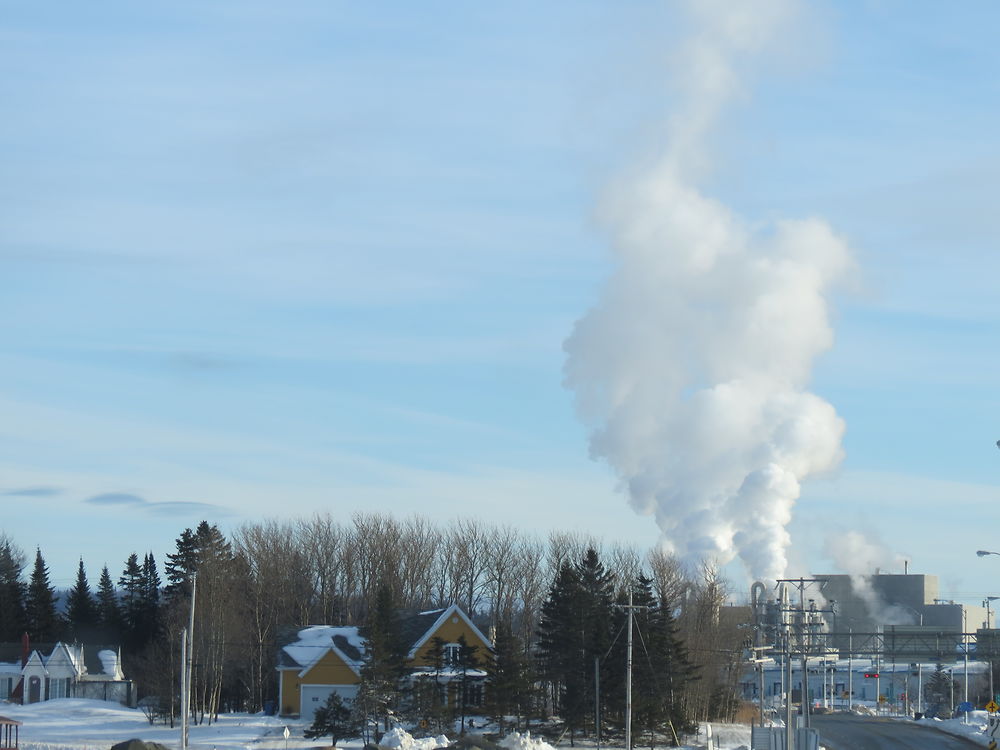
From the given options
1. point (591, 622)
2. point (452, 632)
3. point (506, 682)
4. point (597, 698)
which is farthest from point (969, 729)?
point (452, 632)

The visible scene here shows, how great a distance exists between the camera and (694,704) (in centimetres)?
8075

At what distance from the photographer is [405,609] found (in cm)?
10231

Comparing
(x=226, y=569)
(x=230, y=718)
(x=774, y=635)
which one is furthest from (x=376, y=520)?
(x=774, y=635)

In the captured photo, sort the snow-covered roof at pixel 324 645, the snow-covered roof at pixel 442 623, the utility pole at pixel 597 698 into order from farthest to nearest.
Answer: the snow-covered roof at pixel 442 623
the snow-covered roof at pixel 324 645
the utility pole at pixel 597 698

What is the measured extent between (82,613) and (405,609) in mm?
40784

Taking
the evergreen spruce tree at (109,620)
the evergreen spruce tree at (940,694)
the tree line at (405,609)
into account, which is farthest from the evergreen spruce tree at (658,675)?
the evergreen spruce tree at (109,620)

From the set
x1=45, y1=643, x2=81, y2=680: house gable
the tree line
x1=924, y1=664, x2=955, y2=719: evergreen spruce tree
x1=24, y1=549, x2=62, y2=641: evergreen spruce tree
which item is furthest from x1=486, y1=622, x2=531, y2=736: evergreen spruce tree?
x1=24, y1=549, x2=62, y2=641: evergreen spruce tree

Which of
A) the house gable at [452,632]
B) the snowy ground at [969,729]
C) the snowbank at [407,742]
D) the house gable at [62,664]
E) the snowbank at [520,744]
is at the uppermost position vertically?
the house gable at [452,632]

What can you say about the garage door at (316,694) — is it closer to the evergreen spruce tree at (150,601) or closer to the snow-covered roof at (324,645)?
the snow-covered roof at (324,645)

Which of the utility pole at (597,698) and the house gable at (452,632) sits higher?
the house gable at (452,632)

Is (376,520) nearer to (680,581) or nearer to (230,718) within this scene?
(680,581)

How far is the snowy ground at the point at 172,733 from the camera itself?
59.9 m

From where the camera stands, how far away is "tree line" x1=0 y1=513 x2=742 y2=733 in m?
68.4

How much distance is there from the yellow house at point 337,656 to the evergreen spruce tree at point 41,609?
5160 centimetres
